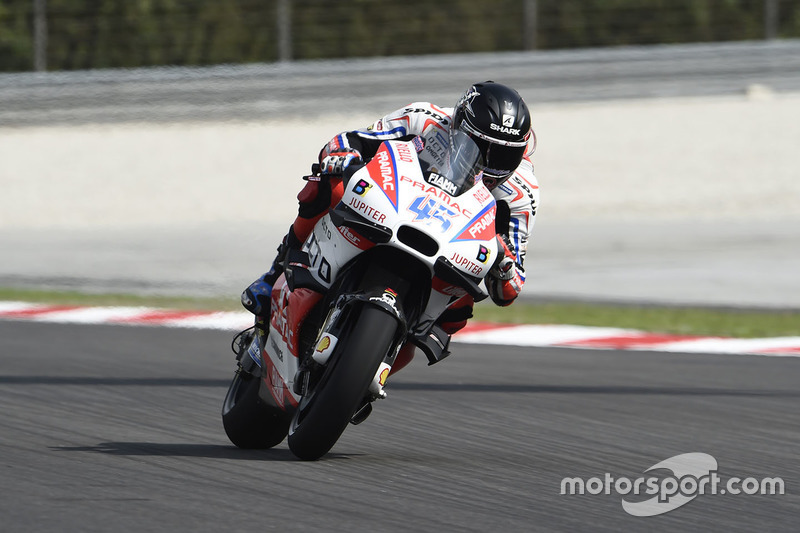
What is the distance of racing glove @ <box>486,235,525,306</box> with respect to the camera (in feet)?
16.7

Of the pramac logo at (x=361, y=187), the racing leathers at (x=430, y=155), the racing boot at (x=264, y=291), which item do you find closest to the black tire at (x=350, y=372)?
the pramac logo at (x=361, y=187)

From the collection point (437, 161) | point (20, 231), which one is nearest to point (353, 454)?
point (437, 161)

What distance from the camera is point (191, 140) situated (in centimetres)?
1845

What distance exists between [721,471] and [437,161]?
1.54 metres

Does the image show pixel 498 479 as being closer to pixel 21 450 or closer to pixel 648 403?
pixel 21 450

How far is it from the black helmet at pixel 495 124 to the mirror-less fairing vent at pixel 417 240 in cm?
45

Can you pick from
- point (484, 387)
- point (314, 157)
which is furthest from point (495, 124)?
point (314, 157)

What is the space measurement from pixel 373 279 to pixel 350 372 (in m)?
0.36

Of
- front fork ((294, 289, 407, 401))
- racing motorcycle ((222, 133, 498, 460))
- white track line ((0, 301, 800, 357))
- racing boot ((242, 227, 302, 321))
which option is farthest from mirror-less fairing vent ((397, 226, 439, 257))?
white track line ((0, 301, 800, 357))

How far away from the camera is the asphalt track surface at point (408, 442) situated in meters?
4.15

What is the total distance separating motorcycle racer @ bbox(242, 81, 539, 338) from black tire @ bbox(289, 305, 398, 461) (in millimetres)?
577

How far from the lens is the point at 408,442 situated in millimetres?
5684

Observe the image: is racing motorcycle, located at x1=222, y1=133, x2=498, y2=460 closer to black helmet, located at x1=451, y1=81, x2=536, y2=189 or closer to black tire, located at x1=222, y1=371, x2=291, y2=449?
black helmet, located at x1=451, y1=81, x2=536, y2=189

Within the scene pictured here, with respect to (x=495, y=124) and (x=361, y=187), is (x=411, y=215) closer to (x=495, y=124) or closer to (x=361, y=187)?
(x=361, y=187)
